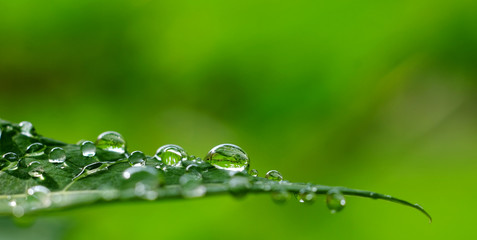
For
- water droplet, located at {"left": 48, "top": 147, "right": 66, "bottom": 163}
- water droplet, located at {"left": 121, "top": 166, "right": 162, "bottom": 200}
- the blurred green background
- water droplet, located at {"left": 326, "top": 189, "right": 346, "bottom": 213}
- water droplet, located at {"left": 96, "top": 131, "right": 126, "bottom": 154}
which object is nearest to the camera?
water droplet, located at {"left": 121, "top": 166, "right": 162, "bottom": 200}

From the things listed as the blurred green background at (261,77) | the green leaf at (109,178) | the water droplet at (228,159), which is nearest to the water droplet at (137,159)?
the green leaf at (109,178)

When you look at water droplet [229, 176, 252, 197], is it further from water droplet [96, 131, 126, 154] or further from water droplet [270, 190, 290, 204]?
water droplet [96, 131, 126, 154]

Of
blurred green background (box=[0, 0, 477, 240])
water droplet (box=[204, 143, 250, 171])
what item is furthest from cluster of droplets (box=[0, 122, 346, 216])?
blurred green background (box=[0, 0, 477, 240])

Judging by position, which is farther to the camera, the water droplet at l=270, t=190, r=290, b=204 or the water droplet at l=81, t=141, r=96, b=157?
the water droplet at l=81, t=141, r=96, b=157

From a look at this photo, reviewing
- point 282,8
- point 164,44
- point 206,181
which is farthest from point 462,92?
point 206,181

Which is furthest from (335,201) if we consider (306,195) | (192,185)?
(192,185)

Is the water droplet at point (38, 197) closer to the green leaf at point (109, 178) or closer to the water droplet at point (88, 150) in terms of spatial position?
the green leaf at point (109, 178)

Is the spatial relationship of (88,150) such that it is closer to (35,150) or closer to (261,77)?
(35,150)

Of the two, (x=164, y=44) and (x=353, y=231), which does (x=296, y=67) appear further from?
(x=353, y=231)
